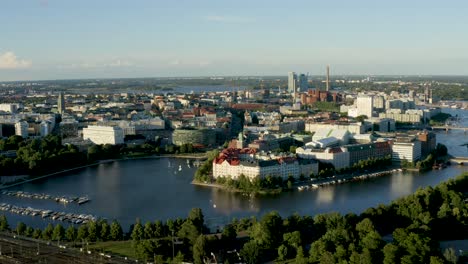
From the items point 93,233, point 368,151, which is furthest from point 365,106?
point 93,233

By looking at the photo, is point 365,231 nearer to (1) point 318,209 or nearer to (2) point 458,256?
(2) point 458,256

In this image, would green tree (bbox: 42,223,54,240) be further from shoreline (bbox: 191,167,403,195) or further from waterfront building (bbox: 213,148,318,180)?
waterfront building (bbox: 213,148,318,180)

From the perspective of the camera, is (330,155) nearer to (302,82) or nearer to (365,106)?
(365,106)

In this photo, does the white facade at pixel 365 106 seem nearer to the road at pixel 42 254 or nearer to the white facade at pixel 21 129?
the white facade at pixel 21 129

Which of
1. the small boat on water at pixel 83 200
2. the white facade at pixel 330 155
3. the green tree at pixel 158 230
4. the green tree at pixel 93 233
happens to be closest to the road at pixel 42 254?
the green tree at pixel 93 233

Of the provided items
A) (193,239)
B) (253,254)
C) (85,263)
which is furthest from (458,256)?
(85,263)

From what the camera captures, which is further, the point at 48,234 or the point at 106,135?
the point at 106,135
